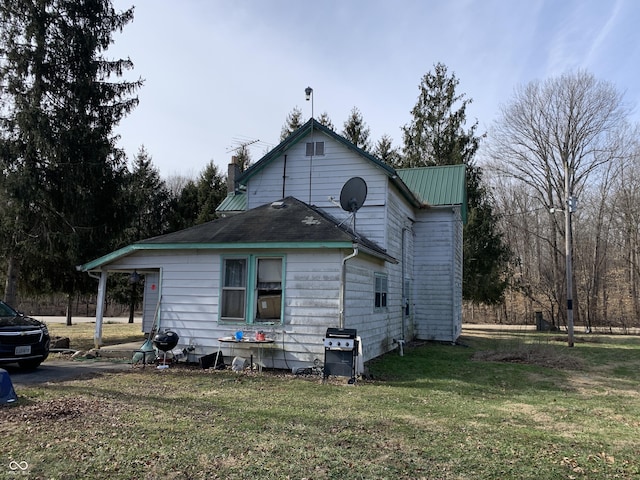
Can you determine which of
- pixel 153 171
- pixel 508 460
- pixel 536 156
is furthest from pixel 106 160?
pixel 536 156

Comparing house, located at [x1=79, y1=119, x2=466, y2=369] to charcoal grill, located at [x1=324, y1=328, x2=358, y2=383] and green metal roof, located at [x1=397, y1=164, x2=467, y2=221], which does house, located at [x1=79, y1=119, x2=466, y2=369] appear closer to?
charcoal grill, located at [x1=324, y1=328, x2=358, y2=383]

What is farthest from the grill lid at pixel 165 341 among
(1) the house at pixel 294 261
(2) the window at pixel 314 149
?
(2) the window at pixel 314 149

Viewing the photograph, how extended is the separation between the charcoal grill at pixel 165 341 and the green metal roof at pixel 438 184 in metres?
10.4

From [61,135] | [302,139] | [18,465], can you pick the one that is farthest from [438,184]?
[18,465]

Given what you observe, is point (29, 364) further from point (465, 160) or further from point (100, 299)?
point (465, 160)

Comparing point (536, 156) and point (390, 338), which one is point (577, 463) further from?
point (536, 156)

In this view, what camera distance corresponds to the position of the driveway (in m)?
8.57

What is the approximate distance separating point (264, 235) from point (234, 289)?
140 cm

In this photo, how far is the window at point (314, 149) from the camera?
43.6 ft

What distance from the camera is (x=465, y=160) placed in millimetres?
27703

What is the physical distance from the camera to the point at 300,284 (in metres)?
9.89

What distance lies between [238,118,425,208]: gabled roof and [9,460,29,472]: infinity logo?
33.3 feet

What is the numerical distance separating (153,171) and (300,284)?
18853mm

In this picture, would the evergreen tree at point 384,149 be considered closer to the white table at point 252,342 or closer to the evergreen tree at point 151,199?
the evergreen tree at point 151,199
